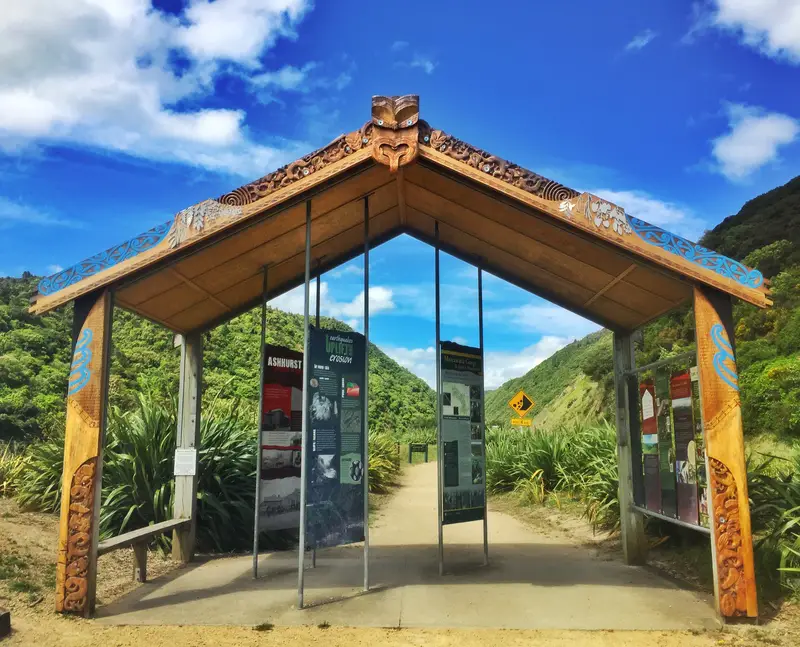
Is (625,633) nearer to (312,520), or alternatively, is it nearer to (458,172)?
(312,520)

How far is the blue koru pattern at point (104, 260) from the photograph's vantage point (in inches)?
222

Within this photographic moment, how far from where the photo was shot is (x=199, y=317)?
25.5 feet

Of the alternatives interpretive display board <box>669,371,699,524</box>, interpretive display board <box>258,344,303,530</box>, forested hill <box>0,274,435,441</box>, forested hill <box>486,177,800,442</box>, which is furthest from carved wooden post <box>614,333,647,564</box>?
forested hill <box>0,274,435,441</box>

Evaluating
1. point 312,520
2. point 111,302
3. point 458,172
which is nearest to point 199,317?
point 111,302

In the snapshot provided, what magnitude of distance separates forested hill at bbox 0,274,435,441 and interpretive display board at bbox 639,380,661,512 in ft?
27.4

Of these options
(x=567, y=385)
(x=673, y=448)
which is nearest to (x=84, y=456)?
(x=673, y=448)

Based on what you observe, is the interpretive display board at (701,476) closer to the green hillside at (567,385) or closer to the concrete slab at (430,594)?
the concrete slab at (430,594)

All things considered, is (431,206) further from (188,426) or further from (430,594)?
(188,426)

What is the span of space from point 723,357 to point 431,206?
3.15 m

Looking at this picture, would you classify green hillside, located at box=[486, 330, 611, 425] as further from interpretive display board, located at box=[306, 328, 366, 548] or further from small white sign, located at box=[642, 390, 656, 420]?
interpretive display board, located at box=[306, 328, 366, 548]

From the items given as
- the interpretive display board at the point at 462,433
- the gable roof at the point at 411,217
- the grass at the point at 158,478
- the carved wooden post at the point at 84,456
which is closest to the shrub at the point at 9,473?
the grass at the point at 158,478

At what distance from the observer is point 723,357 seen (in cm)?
539

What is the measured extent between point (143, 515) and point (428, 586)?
4207mm

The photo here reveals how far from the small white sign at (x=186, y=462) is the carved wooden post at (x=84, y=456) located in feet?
7.57
